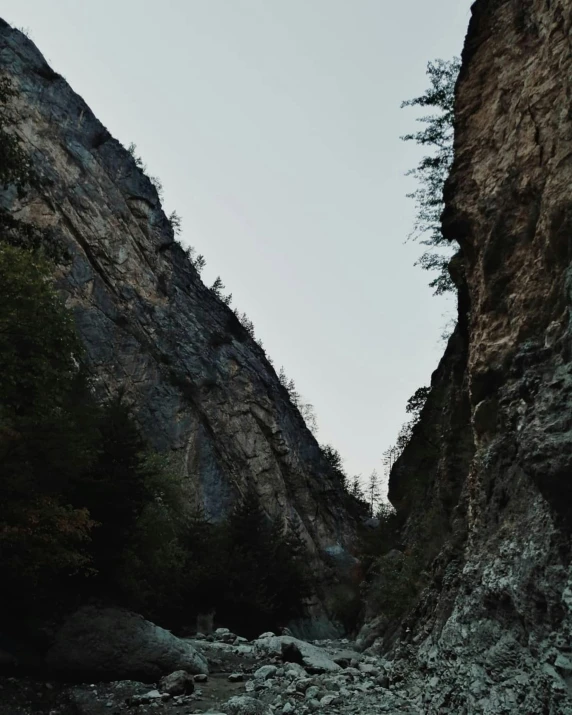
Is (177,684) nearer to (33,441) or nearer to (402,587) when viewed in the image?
(33,441)

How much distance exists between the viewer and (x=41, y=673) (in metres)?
10.0

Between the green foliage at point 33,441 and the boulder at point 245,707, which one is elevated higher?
the green foliage at point 33,441

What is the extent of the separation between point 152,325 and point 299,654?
125ft

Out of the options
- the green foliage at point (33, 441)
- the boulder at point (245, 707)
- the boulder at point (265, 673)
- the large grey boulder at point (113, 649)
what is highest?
the green foliage at point (33, 441)

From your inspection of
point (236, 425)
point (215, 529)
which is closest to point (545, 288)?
point (215, 529)

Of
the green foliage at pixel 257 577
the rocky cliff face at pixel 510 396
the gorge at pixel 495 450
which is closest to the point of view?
the rocky cliff face at pixel 510 396

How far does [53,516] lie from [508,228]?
9.97 meters

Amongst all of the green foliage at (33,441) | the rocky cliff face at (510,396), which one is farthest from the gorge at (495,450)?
the green foliage at (33,441)

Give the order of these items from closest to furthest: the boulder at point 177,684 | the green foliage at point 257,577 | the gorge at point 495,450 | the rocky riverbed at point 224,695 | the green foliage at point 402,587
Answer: the gorge at point 495,450 → the rocky riverbed at point 224,695 → the boulder at point 177,684 → the green foliage at point 402,587 → the green foliage at point 257,577

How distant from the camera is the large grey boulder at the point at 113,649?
1032 centimetres

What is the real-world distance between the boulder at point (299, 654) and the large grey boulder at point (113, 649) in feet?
10.6

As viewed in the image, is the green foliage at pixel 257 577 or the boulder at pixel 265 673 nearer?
the boulder at pixel 265 673

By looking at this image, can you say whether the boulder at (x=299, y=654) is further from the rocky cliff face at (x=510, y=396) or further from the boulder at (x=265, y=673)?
the rocky cliff face at (x=510, y=396)

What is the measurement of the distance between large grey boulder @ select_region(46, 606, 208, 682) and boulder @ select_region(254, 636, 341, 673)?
3245 mm
